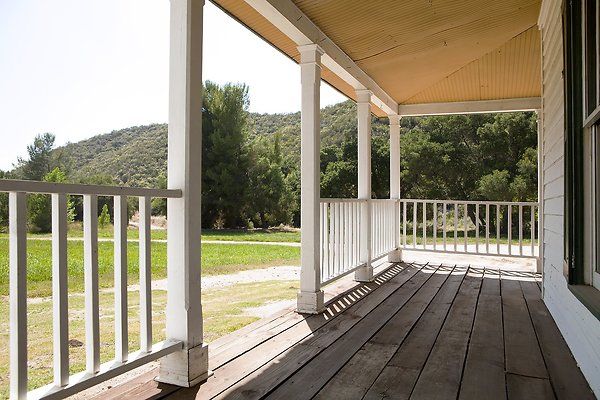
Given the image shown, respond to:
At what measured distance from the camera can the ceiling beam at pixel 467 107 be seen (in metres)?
6.06

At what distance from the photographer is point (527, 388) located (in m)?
2.09

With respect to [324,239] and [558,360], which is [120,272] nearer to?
[324,239]

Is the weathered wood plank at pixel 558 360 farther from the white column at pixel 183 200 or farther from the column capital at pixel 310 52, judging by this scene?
the column capital at pixel 310 52

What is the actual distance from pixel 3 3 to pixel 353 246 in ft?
76.2

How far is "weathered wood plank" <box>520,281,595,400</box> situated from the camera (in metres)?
2.05

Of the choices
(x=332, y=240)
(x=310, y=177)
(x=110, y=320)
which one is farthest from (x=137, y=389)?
(x=110, y=320)

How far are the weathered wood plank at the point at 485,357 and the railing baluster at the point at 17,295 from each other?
1720 millimetres

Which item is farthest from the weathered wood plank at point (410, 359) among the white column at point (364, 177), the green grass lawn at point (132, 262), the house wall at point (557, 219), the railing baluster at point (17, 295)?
the green grass lawn at point (132, 262)

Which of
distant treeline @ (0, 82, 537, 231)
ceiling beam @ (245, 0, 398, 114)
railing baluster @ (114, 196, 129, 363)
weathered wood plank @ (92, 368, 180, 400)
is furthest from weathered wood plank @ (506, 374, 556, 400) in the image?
distant treeline @ (0, 82, 537, 231)

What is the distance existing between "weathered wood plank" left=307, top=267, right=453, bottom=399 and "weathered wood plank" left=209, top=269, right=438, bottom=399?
0.41 ft

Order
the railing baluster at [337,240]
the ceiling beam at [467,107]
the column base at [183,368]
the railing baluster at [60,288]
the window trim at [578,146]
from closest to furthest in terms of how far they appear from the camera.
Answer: the railing baluster at [60,288]
the column base at [183,368]
the window trim at [578,146]
the railing baluster at [337,240]
the ceiling beam at [467,107]

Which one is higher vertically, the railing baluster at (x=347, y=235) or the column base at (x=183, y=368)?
the railing baluster at (x=347, y=235)

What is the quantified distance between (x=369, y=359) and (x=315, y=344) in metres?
0.40

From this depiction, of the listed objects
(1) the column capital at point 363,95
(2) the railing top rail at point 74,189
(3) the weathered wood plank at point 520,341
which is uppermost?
(1) the column capital at point 363,95
